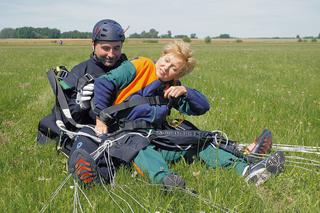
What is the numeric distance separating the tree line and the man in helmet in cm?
14617

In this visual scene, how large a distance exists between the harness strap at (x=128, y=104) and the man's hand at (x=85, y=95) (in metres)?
0.40

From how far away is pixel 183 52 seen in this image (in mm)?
3998

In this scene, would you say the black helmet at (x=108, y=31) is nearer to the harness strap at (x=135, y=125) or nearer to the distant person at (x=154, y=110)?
the distant person at (x=154, y=110)

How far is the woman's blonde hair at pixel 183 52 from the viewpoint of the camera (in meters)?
4.00

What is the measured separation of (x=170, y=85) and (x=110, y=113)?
2.77 feet

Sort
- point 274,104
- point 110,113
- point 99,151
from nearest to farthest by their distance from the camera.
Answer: point 99,151, point 110,113, point 274,104

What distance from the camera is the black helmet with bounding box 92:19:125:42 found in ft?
14.3

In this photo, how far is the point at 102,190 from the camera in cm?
308

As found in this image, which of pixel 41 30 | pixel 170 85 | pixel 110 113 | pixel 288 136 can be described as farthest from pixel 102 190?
pixel 41 30

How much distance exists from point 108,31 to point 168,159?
1.71 metres

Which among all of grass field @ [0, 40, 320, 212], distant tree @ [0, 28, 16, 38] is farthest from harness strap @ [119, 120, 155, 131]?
distant tree @ [0, 28, 16, 38]

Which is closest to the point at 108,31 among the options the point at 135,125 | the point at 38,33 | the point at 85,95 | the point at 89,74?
the point at 89,74

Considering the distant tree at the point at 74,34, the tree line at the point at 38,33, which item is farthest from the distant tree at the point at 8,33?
the distant tree at the point at 74,34

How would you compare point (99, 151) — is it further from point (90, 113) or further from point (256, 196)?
point (256, 196)
